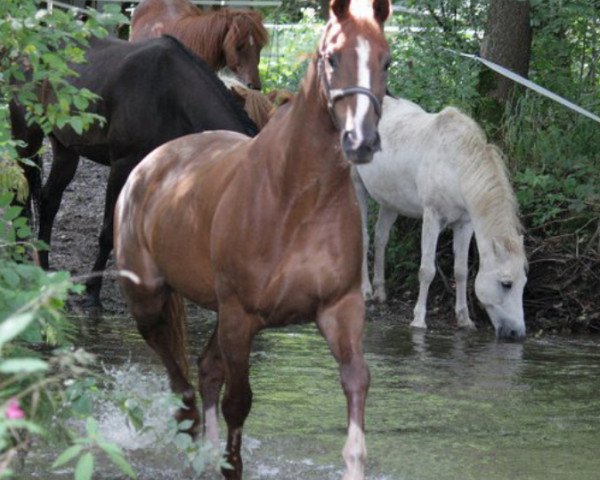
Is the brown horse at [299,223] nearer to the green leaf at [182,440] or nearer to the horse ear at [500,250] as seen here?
the green leaf at [182,440]

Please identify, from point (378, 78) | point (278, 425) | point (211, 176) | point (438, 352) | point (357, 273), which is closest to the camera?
point (378, 78)

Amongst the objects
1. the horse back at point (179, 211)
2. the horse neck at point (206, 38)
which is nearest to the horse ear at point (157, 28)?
the horse neck at point (206, 38)

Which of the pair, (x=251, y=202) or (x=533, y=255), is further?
(x=533, y=255)

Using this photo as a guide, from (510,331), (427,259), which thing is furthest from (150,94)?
(510,331)

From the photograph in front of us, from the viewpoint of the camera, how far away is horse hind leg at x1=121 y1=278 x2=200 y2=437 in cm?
604

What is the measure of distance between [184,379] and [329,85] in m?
1.91

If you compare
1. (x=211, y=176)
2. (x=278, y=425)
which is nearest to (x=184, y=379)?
(x=278, y=425)

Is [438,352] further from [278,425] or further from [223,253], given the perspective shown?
[223,253]

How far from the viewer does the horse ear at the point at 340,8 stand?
479cm

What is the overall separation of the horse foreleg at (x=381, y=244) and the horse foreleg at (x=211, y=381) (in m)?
5.33

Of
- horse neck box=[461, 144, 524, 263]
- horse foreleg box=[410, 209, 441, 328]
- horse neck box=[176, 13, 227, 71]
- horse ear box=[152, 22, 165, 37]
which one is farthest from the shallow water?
horse ear box=[152, 22, 165, 37]

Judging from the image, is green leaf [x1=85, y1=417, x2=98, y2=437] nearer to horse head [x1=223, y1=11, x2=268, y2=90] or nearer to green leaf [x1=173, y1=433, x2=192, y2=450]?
green leaf [x1=173, y1=433, x2=192, y2=450]

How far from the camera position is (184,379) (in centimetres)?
614

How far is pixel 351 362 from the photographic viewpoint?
15.5 ft
